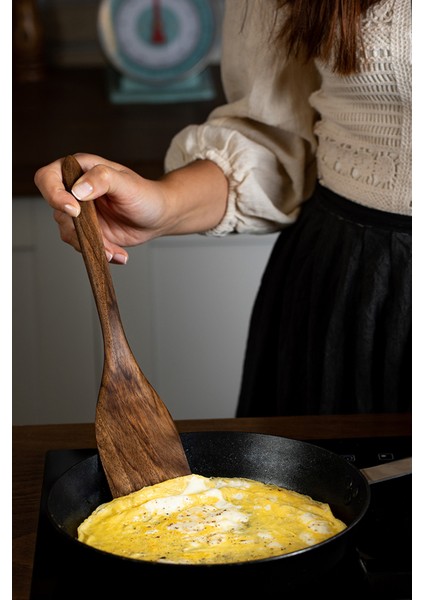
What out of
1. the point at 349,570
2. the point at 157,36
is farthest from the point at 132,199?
the point at 157,36

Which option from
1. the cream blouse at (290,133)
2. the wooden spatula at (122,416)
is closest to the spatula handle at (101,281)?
the wooden spatula at (122,416)

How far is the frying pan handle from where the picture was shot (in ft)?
2.26

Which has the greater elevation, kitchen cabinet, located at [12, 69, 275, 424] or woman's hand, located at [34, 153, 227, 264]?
woman's hand, located at [34, 153, 227, 264]

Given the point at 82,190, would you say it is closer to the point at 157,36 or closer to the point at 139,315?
the point at 139,315

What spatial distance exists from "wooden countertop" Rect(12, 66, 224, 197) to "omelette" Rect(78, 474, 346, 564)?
1027 millimetres

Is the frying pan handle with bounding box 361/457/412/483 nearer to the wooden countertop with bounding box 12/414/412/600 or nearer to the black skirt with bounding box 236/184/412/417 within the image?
the wooden countertop with bounding box 12/414/412/600

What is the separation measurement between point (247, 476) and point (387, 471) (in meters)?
0.10

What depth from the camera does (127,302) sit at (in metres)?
1.75

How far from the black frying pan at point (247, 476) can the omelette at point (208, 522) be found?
1 centimetres

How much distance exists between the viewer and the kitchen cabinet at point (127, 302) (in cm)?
171

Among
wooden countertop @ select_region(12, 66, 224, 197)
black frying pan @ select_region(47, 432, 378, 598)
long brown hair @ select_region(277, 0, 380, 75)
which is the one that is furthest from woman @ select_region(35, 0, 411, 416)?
wooden countertop @ select_region(12, 66, 224, 197)

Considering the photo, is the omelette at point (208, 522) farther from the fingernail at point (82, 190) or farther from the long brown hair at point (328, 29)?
the long brown hair at point (328, 29)

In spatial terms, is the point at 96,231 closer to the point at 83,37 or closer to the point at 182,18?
the point at 182,18
